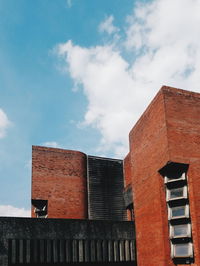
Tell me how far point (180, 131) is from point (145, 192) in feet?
11.3

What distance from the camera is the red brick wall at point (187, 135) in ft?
44.0

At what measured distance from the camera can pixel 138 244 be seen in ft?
54.1

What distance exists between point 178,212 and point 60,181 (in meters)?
10.2

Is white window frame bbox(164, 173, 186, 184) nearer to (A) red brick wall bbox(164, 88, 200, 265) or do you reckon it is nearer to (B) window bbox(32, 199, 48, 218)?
(A) red brick wall bbox(164, 88, 200, 265)

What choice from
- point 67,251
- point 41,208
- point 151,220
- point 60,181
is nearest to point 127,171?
point 60,181

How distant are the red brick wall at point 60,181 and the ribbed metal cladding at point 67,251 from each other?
5.61 meters

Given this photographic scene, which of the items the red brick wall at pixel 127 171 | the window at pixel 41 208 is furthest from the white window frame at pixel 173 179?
the window at pixel 41 208

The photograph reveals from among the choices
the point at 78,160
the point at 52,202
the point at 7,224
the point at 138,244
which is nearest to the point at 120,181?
the point at 78,160

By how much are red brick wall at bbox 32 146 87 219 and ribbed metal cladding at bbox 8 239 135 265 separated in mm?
5608

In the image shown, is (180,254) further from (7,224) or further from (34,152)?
(34,152)

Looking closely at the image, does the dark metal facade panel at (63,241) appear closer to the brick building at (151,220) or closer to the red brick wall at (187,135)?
the brick building at (151,220)

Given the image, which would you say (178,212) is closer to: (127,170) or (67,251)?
(67,251)

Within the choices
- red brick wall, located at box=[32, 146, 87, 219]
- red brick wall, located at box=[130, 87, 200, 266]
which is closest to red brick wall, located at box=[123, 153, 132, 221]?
red brick wall, located at box=[32, 146, 87, 219]

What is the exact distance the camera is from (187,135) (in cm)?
1434
